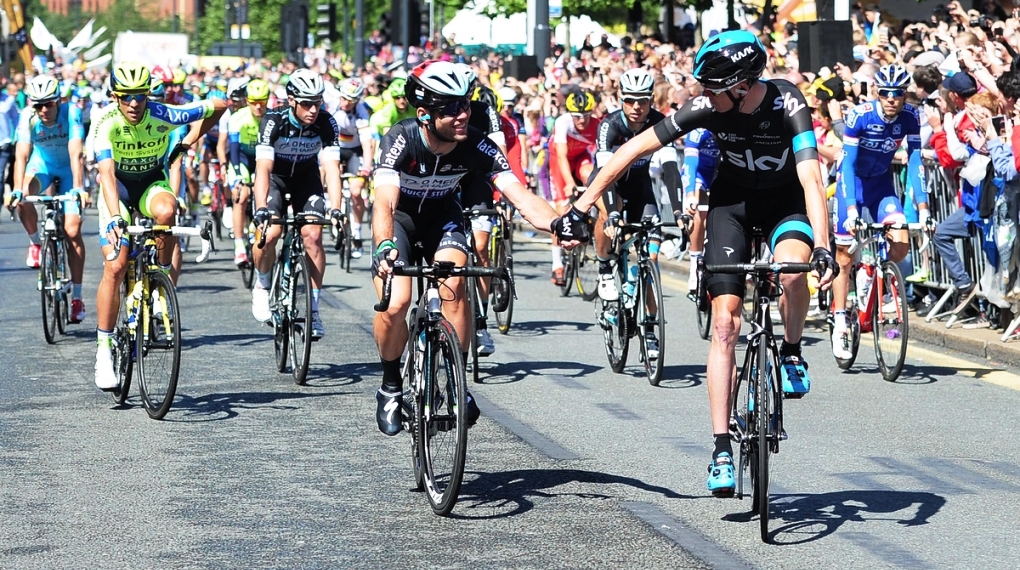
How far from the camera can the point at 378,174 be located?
760 cm

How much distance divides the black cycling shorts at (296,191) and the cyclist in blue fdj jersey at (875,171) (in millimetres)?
3516

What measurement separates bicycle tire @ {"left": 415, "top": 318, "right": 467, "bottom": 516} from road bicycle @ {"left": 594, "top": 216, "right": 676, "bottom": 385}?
3.94m

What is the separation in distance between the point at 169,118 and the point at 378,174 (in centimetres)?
352

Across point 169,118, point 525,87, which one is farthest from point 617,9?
point 169,118

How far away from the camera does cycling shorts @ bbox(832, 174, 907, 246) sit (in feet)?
38.4

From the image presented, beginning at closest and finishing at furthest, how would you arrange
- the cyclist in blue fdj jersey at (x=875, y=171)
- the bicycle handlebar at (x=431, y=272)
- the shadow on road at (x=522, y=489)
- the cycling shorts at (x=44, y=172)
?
the bicycle handlebar at (x=431, y=272) → the shadow on road at (x=522, y=489) → the cyclist in blue fdj jersey at (x=875, y=171) → the cycling shorts at (x=44, y=172)

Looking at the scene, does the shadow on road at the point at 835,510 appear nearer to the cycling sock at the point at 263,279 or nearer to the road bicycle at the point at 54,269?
the cycling sock at the point at 263,279

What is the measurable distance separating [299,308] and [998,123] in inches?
207

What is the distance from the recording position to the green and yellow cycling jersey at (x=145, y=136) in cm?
1056

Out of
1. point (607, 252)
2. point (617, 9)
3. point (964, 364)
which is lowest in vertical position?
point (964, 364)

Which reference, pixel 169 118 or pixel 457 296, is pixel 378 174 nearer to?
pixel 457 296

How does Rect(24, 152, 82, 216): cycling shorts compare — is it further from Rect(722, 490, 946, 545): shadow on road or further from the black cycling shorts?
Rect(722, 490, 946, 545): shadow on road

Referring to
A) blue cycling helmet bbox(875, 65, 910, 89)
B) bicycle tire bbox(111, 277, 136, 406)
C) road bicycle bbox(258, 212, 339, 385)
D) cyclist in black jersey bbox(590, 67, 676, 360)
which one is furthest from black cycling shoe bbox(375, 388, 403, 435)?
blue cycling helmet bbox(875, 65, 910, 89)

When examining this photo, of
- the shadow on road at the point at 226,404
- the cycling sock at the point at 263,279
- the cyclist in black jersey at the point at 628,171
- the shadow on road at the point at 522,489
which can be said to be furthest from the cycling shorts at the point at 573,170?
the shadow on road at the point at 522,489
